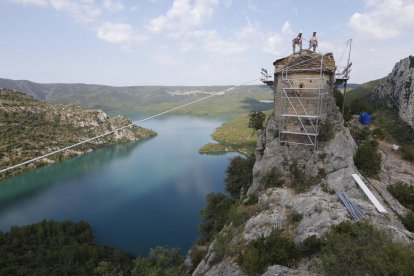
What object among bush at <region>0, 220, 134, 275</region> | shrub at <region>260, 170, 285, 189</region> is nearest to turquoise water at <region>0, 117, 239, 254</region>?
bush at <region>0, 220, 134, 275</region>

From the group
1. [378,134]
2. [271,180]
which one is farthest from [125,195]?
[378,134]

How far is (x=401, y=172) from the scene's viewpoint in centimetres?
1539

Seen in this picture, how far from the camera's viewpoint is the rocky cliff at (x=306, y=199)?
9.23 meters

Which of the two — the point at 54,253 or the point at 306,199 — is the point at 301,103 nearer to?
the point at 306,199

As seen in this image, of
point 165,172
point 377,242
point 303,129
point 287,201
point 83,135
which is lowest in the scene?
point 165,172

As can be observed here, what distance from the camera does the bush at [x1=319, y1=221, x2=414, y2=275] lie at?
5812 mm

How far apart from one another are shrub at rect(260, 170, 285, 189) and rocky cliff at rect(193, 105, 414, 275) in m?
0.19

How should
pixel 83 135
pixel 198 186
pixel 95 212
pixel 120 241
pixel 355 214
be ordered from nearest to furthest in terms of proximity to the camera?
pixel 355 214
pixel 120 241
pixel 95 212
pixel 198 186
pixel 83 135

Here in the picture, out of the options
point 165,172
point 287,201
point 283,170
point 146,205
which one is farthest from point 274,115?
point 165,172

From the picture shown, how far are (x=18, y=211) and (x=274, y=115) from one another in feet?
147

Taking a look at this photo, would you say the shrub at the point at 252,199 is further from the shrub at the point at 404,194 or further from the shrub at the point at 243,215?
Answer: the shrub at the point at 404,194

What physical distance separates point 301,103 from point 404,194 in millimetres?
6724

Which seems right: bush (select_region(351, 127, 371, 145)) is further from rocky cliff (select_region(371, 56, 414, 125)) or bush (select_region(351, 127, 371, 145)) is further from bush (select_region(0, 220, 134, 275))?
bush (select_region(0, 220, 134, 275))

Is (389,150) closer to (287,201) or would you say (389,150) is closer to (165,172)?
(287,201)
